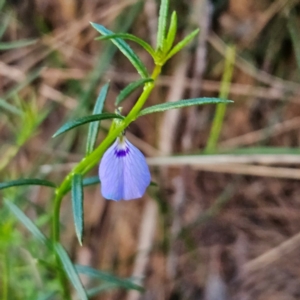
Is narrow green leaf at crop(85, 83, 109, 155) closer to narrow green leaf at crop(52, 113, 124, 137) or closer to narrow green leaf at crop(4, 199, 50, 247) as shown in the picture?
narrow green leaf at crop(52, 113, 124, 137)

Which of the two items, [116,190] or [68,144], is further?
[68,144]

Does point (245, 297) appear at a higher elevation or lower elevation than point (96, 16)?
lower

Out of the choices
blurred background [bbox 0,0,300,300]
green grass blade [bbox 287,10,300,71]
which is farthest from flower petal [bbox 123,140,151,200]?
green grass blade [bbox 287,10,300,71]

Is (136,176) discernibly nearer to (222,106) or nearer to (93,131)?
(93,131)

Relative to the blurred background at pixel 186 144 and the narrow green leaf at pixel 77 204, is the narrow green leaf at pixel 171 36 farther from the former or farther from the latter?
the blurred background at pixel 186 144

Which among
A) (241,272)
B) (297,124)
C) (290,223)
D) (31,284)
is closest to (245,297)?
(241,272)

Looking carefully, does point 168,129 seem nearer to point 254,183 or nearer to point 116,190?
point 254,183

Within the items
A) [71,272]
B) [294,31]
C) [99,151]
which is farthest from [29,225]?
[294,31]

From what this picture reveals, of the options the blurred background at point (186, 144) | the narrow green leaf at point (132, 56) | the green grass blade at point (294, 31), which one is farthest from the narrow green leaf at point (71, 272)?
the green grass blade at point (294, 31)
